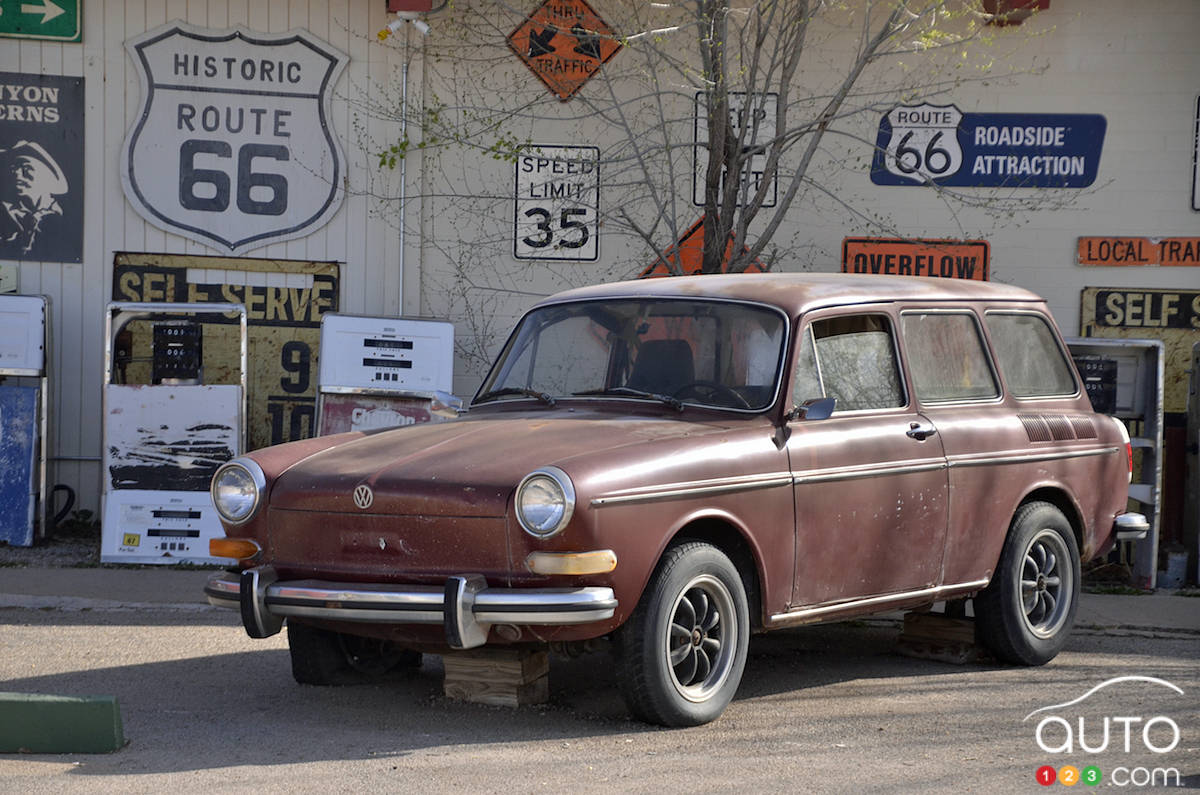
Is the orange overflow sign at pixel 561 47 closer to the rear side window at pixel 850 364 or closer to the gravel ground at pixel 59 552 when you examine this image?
the gravel ground at pixel 59 552

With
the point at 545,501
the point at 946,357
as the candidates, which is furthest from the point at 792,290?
the point at 545,501

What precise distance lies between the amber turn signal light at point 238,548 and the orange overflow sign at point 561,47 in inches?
240

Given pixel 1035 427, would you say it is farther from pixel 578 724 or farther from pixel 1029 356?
pixel 578 724

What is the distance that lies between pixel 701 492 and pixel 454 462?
0.90m

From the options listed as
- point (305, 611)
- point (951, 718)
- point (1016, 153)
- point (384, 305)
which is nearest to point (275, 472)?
point (305, 611)

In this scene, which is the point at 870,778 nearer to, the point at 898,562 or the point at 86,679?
the point at 898,562

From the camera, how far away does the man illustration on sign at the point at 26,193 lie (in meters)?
10.2

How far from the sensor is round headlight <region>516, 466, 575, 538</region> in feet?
15.4

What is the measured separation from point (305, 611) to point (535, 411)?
1404 millimetres

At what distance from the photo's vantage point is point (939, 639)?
21.9ft

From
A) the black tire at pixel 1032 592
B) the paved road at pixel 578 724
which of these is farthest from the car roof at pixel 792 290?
the paved road at pixel 578 724

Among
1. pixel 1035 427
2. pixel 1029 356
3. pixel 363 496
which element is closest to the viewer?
pixel 363 496

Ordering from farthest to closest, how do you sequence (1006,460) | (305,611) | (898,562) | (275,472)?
(1006,460) < (898,562) < (275,472) < (305,611)

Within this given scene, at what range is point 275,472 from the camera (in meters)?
5.32
